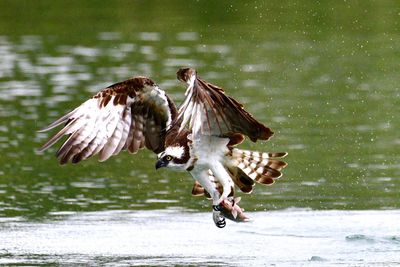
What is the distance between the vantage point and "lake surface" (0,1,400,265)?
13211 millimetres

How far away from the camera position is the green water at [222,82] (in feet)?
47.1

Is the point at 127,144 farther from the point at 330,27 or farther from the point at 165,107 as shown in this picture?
the point at 330,27

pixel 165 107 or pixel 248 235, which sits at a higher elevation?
pixel 165 107

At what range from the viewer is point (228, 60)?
2222 centimetres

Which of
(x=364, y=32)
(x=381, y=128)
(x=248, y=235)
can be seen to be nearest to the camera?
(x=248, y=235)

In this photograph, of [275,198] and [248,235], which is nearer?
[248,235]

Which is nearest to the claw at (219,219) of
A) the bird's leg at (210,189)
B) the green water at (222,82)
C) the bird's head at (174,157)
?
the bird's leg at (210,189)

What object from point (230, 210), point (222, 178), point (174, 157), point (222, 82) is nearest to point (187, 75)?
point (174, 157)

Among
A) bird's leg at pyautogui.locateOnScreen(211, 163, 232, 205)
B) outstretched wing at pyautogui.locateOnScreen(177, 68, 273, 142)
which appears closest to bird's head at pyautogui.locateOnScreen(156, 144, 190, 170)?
outstretched wing at pyautogui.locateOnScreen(177, 68, 273, 142)

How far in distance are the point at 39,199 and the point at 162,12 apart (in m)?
12.9

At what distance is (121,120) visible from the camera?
11391mm

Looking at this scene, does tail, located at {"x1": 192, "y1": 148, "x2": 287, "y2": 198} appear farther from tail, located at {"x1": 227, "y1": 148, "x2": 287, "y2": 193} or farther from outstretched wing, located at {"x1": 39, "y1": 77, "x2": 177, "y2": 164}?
outstretched wing, located at {"x1": 39, "y1": 77, "x2": 177, "y2": 164}

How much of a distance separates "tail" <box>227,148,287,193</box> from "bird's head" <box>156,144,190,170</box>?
567mm

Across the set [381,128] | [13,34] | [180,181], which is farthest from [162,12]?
[180,181]
